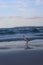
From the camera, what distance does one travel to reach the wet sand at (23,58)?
10.8 feet

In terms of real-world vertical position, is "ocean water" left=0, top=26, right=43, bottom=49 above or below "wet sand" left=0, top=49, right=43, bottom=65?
above

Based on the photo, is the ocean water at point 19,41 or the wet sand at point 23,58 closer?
the wet sand at point 23,58

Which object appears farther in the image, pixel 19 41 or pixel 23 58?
pixel 19 41

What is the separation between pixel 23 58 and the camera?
3.53 meters

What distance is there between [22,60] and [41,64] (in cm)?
41

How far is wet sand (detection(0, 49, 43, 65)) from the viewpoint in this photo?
130 inches

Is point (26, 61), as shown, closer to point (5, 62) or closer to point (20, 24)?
point (5, 62)

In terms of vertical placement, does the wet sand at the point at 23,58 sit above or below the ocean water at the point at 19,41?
below

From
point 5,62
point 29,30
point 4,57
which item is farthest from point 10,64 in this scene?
point 29,30

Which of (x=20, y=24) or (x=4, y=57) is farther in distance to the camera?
(x=20, y=24)

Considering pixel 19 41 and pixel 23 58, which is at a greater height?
pixel 19 41

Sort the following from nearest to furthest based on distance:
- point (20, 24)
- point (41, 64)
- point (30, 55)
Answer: point (41, 64) < point (30, 55) < point (20, 24)

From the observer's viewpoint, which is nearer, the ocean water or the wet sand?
the wet sand

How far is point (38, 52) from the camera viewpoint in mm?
3867
